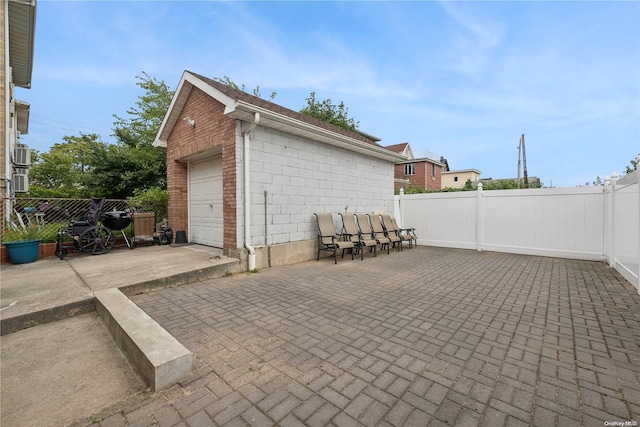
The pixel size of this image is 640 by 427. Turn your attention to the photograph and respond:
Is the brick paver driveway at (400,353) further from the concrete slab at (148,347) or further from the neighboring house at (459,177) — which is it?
the neighboring house at (459,177)

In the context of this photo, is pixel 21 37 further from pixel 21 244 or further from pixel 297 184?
pixel 297 184

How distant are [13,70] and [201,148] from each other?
1061 cm

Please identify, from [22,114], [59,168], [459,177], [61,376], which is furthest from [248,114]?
[459,177]

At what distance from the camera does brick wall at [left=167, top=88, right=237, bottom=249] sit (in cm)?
565

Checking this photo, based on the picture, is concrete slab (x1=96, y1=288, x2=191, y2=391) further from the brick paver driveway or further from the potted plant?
the potted plant

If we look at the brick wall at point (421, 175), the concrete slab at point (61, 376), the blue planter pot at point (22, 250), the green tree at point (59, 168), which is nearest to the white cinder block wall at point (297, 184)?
the concrete slab at point (61, 376)

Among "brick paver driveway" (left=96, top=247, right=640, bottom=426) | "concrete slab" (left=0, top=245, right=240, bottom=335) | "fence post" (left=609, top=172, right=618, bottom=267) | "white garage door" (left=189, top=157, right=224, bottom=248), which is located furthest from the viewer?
"white garage door" (left=189, top=157, right=224, bottom=248)

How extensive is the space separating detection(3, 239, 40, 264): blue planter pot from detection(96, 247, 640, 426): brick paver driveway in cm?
354

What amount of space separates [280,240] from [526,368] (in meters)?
4.93

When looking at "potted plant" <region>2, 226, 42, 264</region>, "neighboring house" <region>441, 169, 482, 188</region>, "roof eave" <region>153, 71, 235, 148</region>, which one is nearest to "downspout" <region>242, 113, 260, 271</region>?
"roof eave" <region>153, 71, 235, 148</region>

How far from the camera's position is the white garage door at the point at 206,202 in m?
6.73

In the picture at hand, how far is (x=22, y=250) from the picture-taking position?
529 cm

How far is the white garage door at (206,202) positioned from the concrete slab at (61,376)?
391 cm

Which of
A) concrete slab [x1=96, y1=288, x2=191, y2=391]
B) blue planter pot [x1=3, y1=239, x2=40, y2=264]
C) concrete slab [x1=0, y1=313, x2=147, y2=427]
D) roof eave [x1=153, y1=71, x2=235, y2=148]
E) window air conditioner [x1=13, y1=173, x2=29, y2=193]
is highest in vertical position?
roof eave [x1=153, y1=71, x2=235, y2=148]
